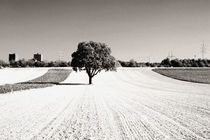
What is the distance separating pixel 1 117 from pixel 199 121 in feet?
32.3

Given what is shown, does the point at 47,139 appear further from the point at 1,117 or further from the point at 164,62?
the point at 164,62

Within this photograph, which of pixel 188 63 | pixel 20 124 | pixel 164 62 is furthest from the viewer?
pixel 164 62

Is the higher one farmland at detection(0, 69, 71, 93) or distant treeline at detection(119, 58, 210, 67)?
distant treeline at detection(119, 58, 210, 67)

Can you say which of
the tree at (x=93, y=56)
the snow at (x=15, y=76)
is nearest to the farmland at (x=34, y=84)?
the snow at (x=15, y=76)

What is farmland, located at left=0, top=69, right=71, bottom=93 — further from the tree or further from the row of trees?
the row of trees

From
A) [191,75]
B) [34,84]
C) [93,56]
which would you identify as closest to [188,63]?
[191,75]

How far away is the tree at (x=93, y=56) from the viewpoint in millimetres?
61906

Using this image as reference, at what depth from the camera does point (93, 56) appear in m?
61.9

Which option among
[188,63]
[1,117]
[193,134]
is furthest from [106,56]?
[188,63]

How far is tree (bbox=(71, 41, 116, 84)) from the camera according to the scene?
203 ft

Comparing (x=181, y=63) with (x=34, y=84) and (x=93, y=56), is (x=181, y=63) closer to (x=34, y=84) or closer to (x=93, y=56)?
(x=93, y=56)

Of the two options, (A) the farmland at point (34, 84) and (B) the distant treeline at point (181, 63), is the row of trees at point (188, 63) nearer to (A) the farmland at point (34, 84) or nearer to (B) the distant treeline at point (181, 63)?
(B) the distant treeline at point (181, 63)

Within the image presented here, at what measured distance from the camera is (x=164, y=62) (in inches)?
7293

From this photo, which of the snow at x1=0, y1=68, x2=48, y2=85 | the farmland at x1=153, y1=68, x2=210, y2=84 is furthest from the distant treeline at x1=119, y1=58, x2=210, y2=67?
the snow at x1=0, y1=68, x2=48, y2=85
